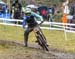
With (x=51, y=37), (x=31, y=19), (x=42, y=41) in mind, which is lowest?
(x=51, y=37)

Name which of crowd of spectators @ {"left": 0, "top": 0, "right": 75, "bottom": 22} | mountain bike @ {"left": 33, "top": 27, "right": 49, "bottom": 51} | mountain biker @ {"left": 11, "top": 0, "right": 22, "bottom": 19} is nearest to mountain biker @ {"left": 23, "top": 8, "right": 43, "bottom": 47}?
mountain bike @ {"left": 33, "top": 27, "right": 49, "bottom": 51}

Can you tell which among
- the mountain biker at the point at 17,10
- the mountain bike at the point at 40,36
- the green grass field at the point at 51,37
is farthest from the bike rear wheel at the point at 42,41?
the mountain biker at the point at 17,10

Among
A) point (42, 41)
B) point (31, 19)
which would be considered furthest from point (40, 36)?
point (31, 19)

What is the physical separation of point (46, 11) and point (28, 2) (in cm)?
1214

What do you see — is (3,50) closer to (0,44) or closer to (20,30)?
(0,44)

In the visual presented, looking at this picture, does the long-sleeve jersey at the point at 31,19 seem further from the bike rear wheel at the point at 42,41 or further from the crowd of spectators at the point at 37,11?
the crowd of spectators at the point at 37,11

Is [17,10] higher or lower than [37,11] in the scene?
higher

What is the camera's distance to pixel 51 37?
795 inches

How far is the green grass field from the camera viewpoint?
16.6m

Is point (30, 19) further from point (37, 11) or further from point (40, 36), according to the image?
→ point (37, 11)

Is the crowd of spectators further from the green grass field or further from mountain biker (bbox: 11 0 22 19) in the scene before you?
the green grass field

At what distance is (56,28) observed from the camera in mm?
22250

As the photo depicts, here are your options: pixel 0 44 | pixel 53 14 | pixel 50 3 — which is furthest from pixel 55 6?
pixel 0 44

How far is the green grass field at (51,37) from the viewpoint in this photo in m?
16.6
